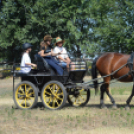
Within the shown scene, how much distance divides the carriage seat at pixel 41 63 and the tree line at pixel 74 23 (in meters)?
14.6

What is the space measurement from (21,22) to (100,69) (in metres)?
17.3

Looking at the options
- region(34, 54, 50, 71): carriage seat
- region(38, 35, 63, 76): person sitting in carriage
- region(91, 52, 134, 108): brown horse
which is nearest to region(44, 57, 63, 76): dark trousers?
region(38, 35, 63, 76): person sitting in carriage

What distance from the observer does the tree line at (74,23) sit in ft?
76.6

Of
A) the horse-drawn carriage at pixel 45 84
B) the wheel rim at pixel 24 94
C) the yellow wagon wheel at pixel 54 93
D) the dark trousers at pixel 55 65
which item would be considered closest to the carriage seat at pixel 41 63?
the horse-drawn carriage at pixel 45 84

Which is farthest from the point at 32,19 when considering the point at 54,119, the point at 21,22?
the point at 54,119

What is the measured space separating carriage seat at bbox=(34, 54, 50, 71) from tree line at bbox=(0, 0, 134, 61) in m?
14.6

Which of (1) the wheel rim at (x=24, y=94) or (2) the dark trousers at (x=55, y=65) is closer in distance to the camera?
(2) the dark trousers at (x=55, y=65)

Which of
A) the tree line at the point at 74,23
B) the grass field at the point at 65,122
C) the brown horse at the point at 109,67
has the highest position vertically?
the tree line at the point at 74,23

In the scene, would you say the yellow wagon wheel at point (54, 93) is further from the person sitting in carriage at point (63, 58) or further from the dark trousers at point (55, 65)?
the person sitting in carriage at point (63, 58)

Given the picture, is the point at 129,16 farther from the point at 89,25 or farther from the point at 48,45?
the point at 48,45

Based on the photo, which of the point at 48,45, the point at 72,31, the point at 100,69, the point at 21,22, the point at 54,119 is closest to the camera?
the point at 54,119

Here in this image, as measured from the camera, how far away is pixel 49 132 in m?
5.60

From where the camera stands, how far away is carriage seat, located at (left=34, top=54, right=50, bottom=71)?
8484 millimetres

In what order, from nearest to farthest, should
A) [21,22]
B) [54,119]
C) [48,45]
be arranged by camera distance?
[54,119]
[48,45]
[21,22]
